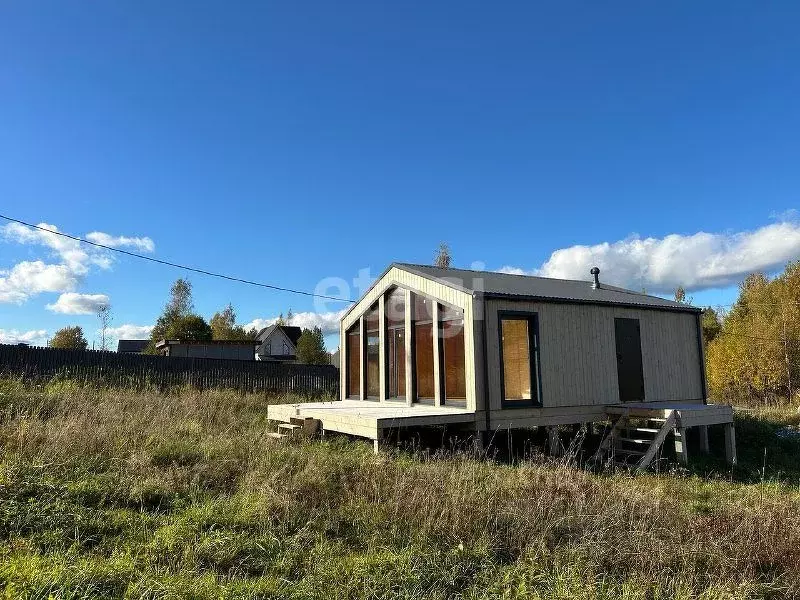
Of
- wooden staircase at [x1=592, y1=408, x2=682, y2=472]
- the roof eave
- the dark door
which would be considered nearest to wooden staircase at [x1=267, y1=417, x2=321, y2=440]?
the roof eave

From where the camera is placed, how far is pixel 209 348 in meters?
28.7

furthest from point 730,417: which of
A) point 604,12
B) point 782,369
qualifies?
point 782,369

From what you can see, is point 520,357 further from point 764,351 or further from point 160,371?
point 764,351

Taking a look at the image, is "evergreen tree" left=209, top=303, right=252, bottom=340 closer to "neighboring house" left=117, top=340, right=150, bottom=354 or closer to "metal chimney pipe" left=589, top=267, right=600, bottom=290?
"neighboring house" left=117, top=340, right=150, bottom=354

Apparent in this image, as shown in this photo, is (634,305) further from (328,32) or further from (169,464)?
(169,464)

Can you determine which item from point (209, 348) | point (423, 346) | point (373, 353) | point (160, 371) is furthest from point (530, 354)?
point (209, 348)

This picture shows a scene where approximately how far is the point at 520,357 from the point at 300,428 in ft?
15.0

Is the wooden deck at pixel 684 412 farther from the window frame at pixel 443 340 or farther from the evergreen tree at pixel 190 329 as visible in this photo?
the evergreen tree at pixel 190 329

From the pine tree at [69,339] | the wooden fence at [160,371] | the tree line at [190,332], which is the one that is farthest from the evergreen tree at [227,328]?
the wooden fence at [160,371]

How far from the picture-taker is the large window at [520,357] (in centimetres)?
1002

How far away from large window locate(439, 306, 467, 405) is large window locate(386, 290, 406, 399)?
4.57 feet

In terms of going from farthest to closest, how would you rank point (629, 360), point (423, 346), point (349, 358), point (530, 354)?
point (349, 358) < point (629, 360) < point (423, 346) < point (530, 354)

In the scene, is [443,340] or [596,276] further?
[596,276]

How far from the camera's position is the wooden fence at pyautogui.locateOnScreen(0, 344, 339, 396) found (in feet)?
45.5
